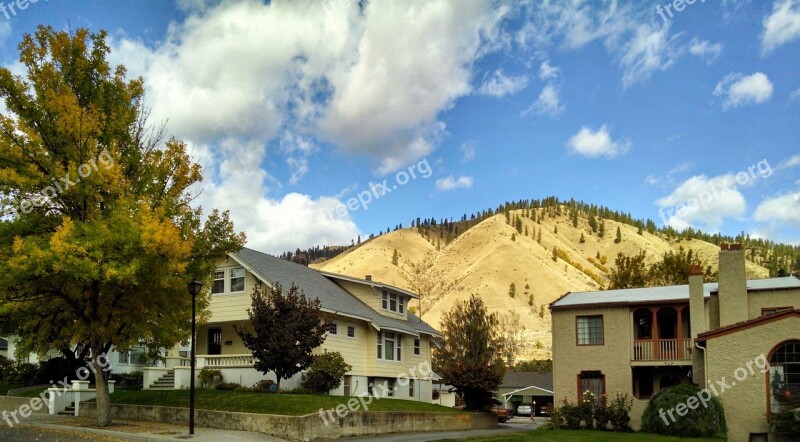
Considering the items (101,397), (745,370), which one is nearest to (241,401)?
(101,397)

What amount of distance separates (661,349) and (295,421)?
18104mm

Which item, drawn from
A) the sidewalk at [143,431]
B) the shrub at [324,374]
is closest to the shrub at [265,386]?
the shrub at [324,374]

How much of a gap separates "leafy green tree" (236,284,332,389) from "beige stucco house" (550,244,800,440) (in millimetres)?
12704

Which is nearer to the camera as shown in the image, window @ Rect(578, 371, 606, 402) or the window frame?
window @ Rect(578, 371, 606, 402)

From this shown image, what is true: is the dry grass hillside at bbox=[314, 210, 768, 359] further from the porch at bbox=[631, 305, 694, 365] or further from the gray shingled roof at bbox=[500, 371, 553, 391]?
the porch at bbox=[631, 305, 694, 365]

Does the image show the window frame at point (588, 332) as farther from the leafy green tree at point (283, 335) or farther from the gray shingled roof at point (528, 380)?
the gray shingled roof at point (528, 380)

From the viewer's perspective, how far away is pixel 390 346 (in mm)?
41312

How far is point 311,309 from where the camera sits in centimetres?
3031

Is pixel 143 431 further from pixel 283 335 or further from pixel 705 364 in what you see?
pixel 705 364

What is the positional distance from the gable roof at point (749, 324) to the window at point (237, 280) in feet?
72.4

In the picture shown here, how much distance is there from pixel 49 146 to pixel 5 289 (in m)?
4.85

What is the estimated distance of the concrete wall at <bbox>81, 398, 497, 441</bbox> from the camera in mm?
22266

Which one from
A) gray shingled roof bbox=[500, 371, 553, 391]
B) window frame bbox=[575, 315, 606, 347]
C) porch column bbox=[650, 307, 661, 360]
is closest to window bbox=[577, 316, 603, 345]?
window frame bbox=[575, 315, 606, 347]

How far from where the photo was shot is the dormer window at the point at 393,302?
43344mm
